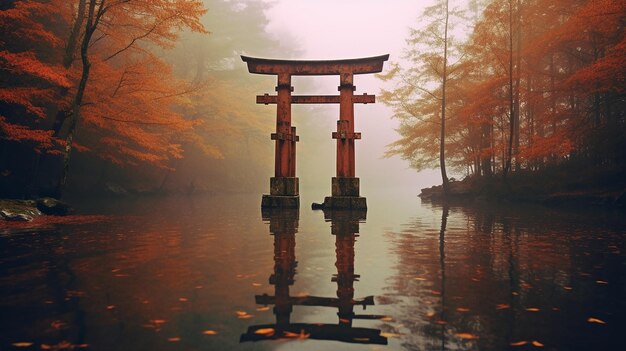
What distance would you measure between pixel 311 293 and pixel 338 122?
37.1ft

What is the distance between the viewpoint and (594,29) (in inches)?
599

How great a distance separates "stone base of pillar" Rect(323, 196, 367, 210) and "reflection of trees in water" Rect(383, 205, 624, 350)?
670cm

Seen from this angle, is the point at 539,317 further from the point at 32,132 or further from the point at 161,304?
the point at 32,132

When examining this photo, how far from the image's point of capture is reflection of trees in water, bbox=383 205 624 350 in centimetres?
294

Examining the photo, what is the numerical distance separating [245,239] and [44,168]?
798 inches

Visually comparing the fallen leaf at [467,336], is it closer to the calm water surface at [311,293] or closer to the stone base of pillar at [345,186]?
the calm water surface at [311,293]

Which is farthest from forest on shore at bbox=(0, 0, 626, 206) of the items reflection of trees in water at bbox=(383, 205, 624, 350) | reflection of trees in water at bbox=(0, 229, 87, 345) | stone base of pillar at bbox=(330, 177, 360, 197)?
reflection of trees in water at bbox=(383, 205, 624, 350)

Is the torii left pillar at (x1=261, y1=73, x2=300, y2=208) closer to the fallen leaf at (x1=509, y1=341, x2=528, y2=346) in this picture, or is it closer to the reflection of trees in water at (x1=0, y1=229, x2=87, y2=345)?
the reflection of trees in water at (x1=0, y1=229, x2=87, y2=345)

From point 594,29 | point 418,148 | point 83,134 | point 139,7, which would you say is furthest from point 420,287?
point 418,148

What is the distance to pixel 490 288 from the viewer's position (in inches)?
163

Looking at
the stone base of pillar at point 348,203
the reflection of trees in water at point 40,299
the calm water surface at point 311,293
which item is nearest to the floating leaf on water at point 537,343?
the calm water surface at point 311,293

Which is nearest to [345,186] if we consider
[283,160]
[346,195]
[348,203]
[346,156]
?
[346,195]

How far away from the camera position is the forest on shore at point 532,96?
591 inches

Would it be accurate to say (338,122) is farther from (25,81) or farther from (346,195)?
(25,81)
